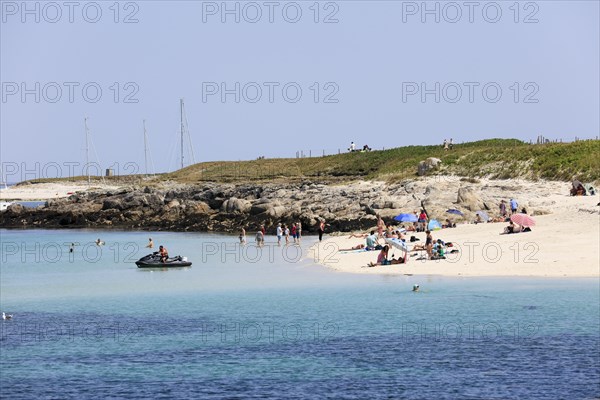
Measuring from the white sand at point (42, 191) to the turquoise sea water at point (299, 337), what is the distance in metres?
115

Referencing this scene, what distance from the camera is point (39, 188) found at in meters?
174

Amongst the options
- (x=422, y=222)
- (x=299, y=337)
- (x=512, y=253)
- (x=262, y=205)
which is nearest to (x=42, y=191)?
(x=262, y=205)

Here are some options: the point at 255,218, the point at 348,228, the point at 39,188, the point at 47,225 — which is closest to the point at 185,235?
the point at 255,218

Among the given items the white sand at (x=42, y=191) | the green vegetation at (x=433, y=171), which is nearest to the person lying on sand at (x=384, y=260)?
the green vegetation at (x=433, y=171)

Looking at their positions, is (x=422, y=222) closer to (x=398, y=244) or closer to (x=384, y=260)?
(x=398, y=244)

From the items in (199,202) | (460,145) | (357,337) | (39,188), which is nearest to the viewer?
(357,337)

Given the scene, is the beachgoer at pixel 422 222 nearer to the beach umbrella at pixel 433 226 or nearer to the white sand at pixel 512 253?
the beach umbrella at pixel 433 226

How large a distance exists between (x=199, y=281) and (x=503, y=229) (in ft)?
57.1

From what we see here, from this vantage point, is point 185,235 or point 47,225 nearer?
point 185,235

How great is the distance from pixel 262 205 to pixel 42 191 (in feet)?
325

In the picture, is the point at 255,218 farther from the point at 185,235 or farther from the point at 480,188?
the point at 480,188

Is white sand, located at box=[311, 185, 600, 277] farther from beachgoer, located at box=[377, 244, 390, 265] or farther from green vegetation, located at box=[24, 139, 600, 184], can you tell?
green vegetation, located at box=[24, 139, 600, 184]

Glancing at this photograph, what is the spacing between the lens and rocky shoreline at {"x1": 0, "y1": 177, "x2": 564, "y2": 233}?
67000 mm

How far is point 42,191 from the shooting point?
167m
